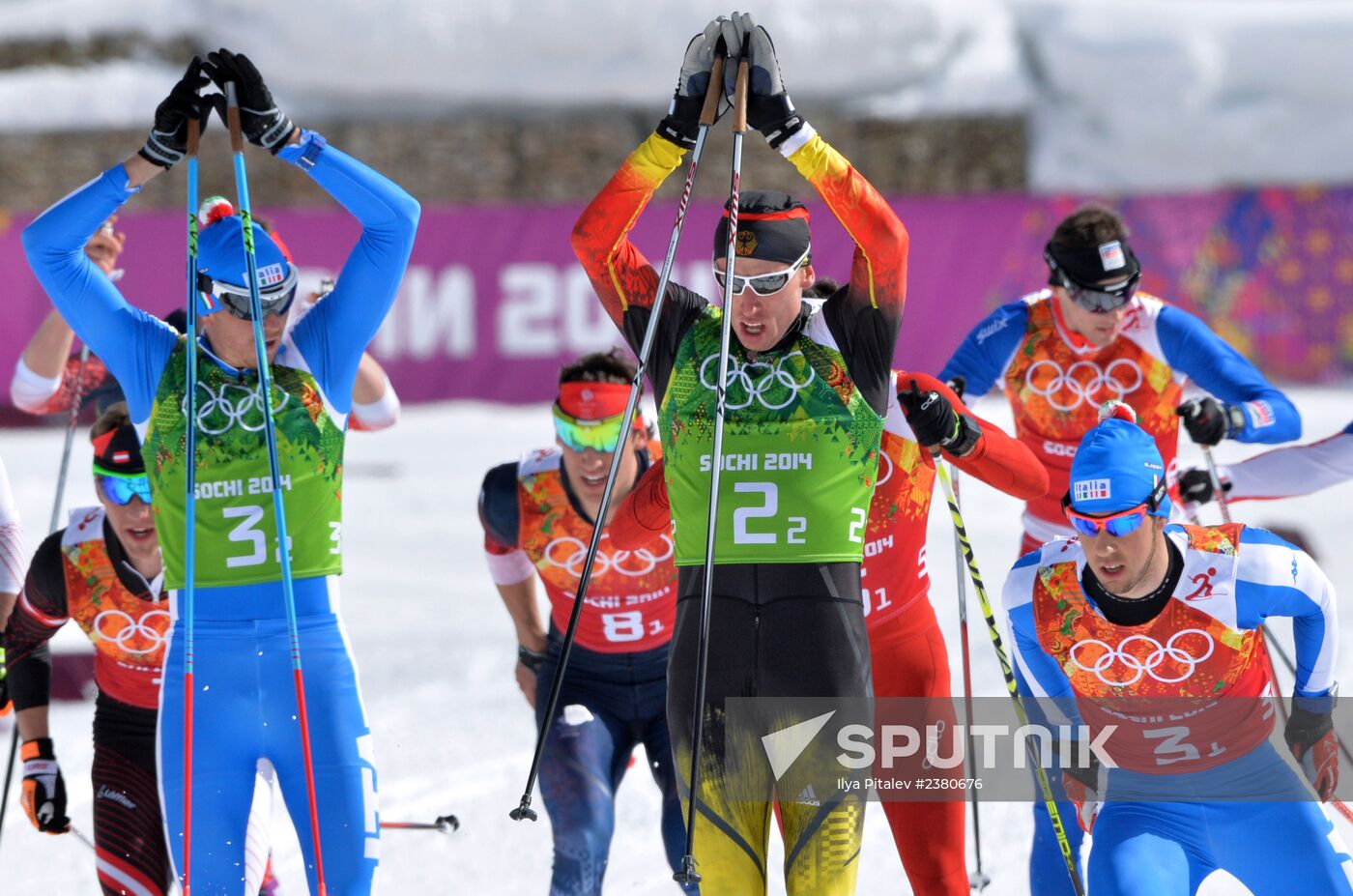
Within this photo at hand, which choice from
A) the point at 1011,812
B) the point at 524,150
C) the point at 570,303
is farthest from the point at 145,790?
the point at 524,150

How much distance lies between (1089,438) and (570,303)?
11.4 meters

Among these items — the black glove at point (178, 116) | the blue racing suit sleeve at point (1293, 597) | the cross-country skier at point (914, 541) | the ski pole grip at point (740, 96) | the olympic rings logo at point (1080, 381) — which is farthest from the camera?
the olympic rings logo at point (1080, 381)

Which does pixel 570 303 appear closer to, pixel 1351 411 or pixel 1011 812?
pixel 1351 411

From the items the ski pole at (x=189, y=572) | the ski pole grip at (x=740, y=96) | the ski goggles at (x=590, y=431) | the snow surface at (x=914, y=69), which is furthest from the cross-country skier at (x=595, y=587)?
the snow surface at (x=914, y=69)

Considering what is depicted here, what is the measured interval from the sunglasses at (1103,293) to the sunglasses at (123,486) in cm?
314

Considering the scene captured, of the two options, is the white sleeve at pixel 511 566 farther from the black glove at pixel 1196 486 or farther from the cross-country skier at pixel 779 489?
the black glove at pixel 1196 486

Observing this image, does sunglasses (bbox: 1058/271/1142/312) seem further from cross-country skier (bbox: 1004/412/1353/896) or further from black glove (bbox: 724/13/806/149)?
black glove (bbox: 724/13/806/149)

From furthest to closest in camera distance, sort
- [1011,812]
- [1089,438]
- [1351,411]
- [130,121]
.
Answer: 1. [130,121]
2. [1351,411]
3. [1011,812]
4. [1089,438]

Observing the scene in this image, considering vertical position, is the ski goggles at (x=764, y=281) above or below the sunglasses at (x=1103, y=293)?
above

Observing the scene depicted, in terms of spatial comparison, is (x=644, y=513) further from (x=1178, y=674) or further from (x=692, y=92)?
(x=1178, y=674)

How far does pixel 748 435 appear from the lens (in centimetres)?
400

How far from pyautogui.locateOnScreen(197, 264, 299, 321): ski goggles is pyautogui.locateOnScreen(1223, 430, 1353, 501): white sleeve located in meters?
3.51

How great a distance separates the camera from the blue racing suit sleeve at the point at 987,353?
599 centimetres

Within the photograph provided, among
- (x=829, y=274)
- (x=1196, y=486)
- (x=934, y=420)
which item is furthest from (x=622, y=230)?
(x=829, y=274)
